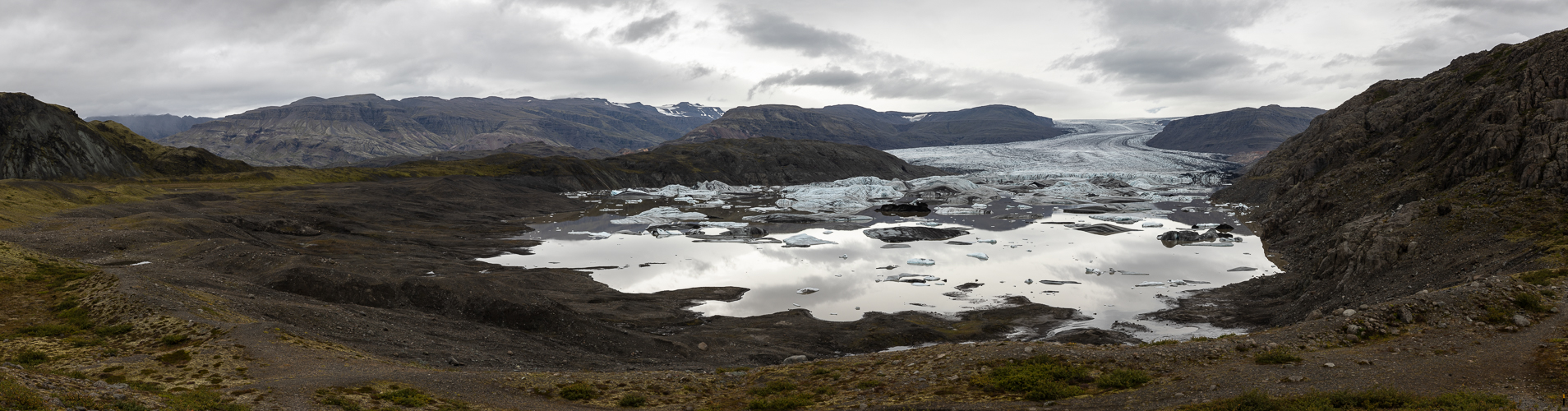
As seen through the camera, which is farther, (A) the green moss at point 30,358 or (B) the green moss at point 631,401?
(B) the green moss at point 631,401

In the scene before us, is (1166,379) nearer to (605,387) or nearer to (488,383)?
(605,387)

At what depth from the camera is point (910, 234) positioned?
67062 mm

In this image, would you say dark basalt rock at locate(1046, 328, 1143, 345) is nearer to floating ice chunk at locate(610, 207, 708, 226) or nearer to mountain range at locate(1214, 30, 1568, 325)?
mountain range at locate(1214, 30, 1568, 325)

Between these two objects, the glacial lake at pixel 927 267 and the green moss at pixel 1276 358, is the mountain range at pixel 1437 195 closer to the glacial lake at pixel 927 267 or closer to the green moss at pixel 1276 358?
the glacial lake at pixel 927 267

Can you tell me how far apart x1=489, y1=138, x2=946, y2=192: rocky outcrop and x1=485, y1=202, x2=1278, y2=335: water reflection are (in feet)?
235

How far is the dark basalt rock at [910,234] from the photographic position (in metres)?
65.9

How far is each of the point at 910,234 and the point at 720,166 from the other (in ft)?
342

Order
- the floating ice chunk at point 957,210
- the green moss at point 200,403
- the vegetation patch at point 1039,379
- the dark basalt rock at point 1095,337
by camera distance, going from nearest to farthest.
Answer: the green moss at point 200,403
the vegetation patch at point 1039,379
the dark basalt rock at point 1095,337
the floating ice chunk at point 957,210

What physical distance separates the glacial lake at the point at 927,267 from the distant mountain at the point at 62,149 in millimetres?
76528

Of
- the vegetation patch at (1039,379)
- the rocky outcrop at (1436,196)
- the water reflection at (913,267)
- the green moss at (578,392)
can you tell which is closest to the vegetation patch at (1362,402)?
the vegetation patch at (1039,379)

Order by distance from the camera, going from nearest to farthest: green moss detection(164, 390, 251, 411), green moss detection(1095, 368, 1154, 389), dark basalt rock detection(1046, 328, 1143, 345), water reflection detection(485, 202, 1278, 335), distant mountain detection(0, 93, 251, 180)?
green moss detection(164, 390, 251, 411), green moss detection(1095, 368, 1154, 389), dark basalt rock detection(1046, 328, 1143, 345), water reflection detection(485, 202, 1278, 335), distant mountain detection(0, 93, 251, 180)

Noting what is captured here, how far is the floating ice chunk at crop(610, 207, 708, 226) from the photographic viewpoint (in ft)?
272

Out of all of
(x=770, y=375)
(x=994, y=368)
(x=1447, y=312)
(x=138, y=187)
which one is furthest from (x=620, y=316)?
(x=138, y=187)

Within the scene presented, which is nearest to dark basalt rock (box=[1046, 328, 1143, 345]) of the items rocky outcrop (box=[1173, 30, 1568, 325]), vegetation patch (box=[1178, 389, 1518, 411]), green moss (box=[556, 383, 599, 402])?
rocky outcrop (box=[1173, 30, 1568, 325])
